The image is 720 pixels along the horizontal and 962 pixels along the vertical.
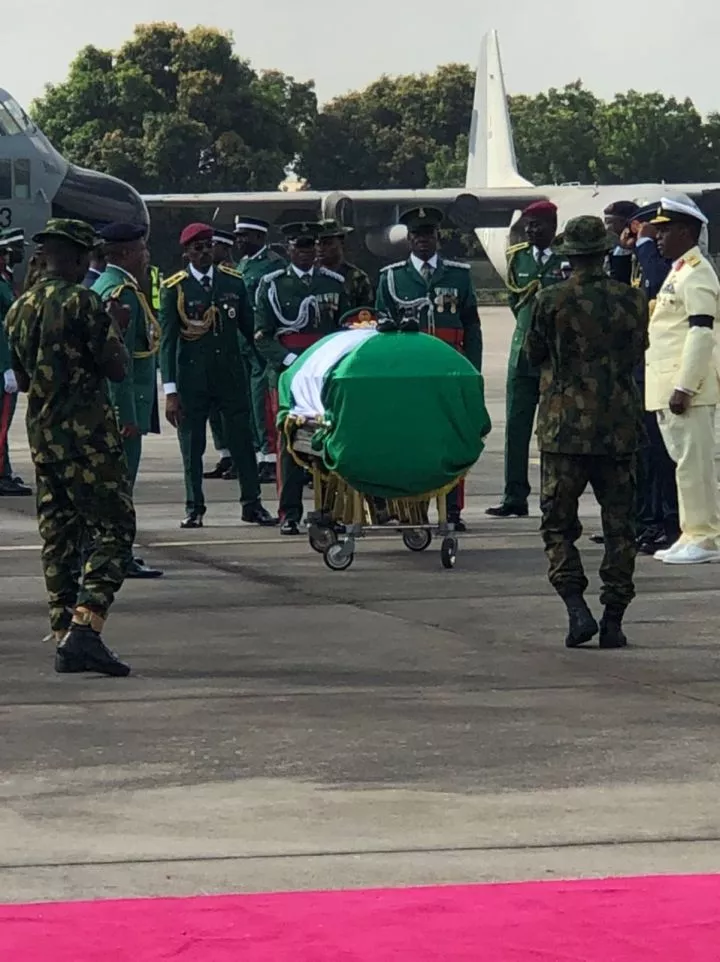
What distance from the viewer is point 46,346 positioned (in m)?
8.63

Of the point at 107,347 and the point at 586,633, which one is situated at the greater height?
the point at 107,347

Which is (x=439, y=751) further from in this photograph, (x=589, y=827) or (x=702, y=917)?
(x=702, y=917)

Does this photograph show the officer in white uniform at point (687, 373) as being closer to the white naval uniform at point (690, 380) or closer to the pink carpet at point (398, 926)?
the white naval uniform at point (690, 380)

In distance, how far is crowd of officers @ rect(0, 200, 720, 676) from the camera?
8727 mm

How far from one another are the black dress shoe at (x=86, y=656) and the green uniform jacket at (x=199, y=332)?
4.96 meters

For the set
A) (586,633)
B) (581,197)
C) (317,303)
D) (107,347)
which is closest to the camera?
(107,347)

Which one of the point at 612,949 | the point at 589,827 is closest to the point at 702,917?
the point at 612,949

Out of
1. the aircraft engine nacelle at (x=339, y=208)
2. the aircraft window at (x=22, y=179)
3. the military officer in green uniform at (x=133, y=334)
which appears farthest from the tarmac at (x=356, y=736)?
the aircraft engine nacelle at (x=339, y=208)

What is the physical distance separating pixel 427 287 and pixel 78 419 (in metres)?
5.08

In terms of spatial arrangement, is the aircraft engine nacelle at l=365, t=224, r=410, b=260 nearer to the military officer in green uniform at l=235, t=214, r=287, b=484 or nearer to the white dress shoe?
the military officer in green uniform at l=235, t=214, r=287, b=484

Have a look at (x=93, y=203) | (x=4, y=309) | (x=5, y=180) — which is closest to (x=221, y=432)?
(x=4, y=309)

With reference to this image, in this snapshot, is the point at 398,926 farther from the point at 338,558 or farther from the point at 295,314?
the point at 295,314

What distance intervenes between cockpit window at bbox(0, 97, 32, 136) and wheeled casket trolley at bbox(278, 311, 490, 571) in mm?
20704

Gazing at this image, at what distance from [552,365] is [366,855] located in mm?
3894
